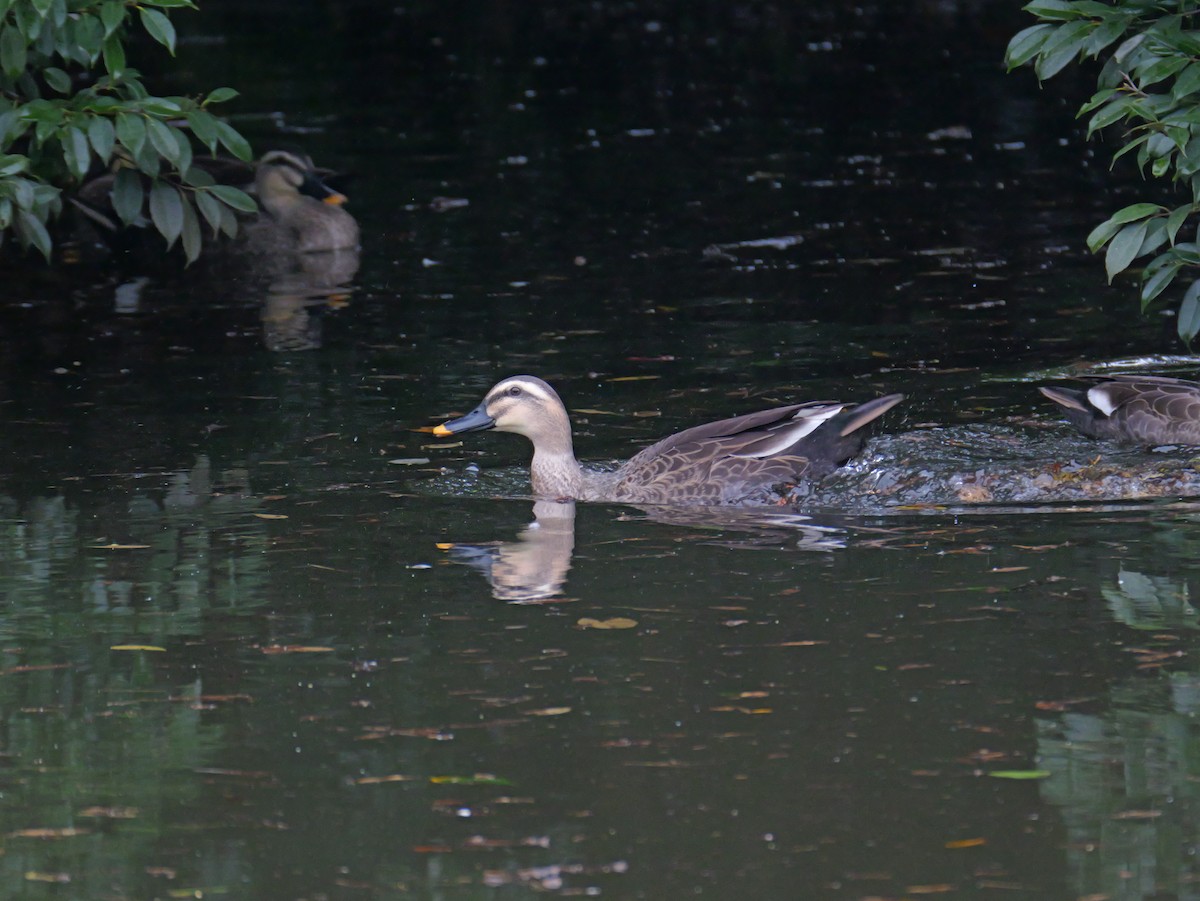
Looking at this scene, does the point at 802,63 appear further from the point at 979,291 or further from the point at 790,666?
the point at 790,666

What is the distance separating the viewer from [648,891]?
5.38 meters

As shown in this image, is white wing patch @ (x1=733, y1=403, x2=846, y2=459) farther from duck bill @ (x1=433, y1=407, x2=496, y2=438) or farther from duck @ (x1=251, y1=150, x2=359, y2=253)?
duck @ (x1=251, y1=150, x2=359, y2=253)

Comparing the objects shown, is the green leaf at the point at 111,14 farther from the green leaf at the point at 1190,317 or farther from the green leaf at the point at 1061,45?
the green leaf at the point at 1190,317

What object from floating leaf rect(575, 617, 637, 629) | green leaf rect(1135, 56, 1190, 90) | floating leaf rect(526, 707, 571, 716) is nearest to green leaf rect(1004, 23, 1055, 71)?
green leaf rect(1135, 56, 1190, 90)

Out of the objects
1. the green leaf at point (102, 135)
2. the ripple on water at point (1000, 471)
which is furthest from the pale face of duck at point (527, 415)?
the green leaf at point (102, 135)

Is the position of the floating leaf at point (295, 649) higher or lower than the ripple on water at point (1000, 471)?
lower

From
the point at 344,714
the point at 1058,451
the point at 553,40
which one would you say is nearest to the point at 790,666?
the point at 344,714

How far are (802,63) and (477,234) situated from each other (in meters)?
11.8

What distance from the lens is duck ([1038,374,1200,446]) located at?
34.7 ft

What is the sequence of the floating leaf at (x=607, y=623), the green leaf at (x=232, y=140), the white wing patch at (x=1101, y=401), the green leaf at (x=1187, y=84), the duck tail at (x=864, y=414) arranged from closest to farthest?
the floating leaf at (x=607, y=623) → the green leaf at (x=1187, y=84) → the duck tail at (x=864, y=414) → the white wing patch at (x=1101, y=401) → the green leaf at (x=232, y=140)

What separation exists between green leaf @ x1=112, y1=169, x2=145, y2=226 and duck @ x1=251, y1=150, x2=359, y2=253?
5.10 meters

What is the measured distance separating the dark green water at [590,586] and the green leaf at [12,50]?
2.04 meters

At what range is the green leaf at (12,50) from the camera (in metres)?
11.1

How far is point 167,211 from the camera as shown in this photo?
480 inches
